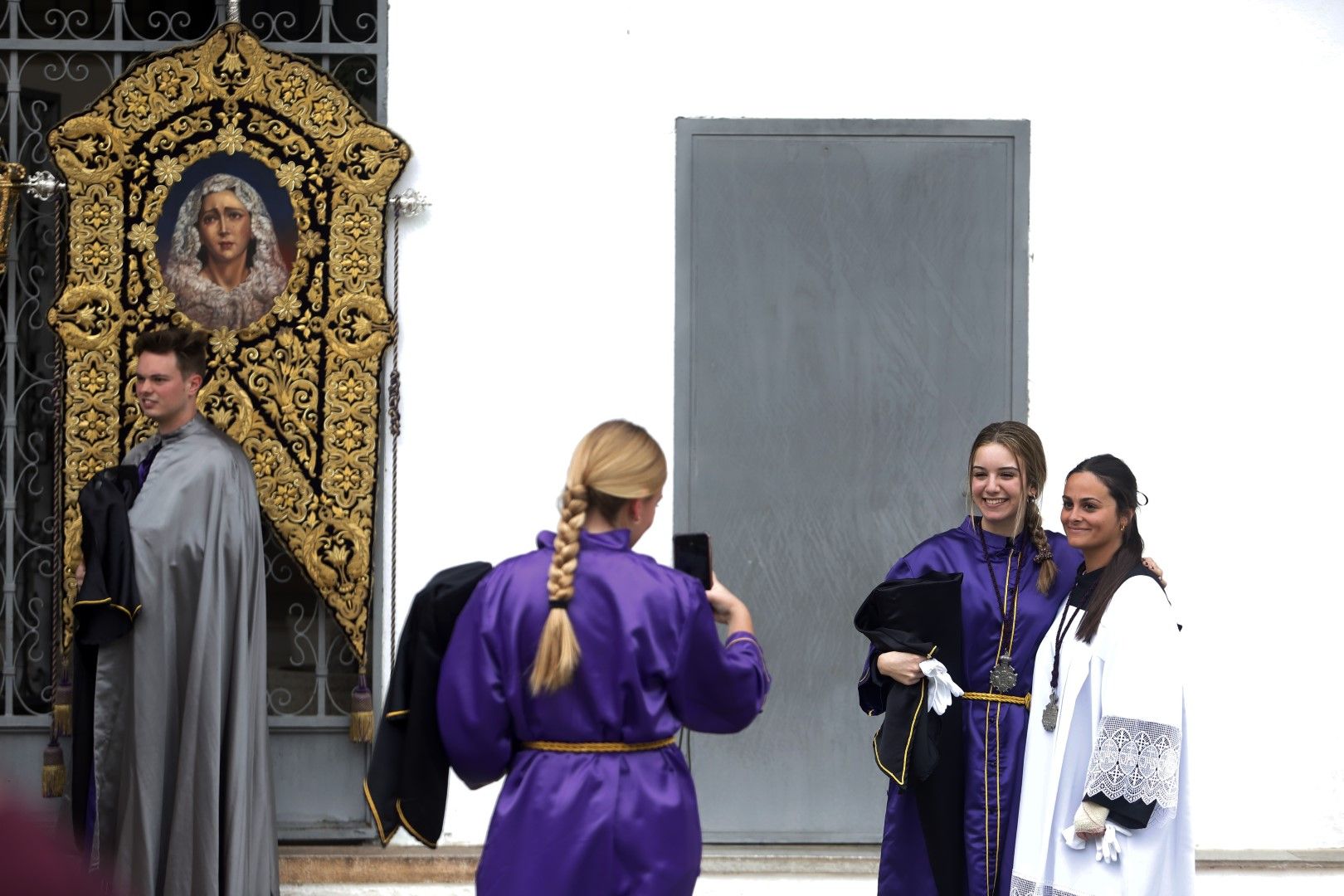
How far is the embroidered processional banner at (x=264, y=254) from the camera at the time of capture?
5.72 metres

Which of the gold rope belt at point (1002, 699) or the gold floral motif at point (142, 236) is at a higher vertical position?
the gold floral motif at point (142, 236)

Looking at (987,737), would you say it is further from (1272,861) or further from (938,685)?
(1272,861)

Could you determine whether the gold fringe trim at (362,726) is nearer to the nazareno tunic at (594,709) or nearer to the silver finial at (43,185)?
the silver finial at (43,185)

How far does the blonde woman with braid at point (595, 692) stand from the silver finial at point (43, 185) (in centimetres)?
328

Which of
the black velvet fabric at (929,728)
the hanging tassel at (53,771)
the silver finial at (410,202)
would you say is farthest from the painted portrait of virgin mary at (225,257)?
the black velvet fabric at (929,728)

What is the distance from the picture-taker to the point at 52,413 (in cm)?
585

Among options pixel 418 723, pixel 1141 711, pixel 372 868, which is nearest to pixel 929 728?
pixel 1141 711

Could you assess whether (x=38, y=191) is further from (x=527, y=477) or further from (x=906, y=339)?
(x=906, y=339)

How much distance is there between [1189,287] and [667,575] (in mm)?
3440

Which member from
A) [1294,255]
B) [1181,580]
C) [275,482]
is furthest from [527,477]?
[1294,255]

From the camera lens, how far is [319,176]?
5770mm

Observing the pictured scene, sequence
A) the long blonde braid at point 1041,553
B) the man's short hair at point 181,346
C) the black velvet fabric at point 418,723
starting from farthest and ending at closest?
the man's short hair at point 181,346, the long blonde braid at point 1041,553, the black velvet fabric at point 418,723

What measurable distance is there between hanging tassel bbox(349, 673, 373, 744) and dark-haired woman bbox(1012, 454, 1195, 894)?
252 centimetres

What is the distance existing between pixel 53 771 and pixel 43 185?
2.04 m
